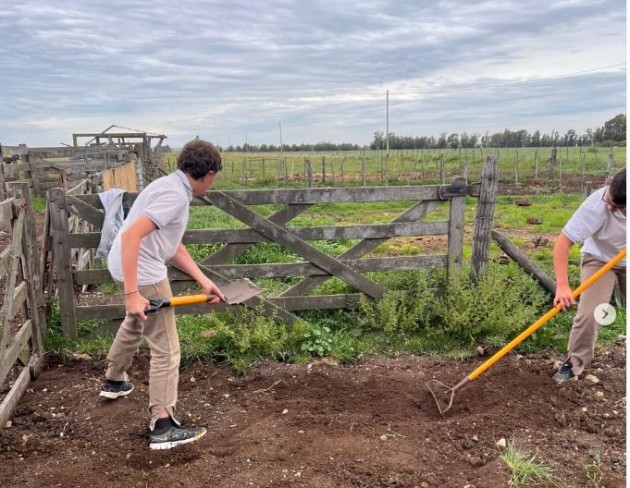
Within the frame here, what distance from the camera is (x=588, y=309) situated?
4.51m

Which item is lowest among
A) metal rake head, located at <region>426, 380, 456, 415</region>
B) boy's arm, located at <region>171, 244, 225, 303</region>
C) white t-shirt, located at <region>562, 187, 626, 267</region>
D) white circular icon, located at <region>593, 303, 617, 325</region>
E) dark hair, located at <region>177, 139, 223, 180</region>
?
metal rake head, located at <region>426, 380, 456, 415</region>

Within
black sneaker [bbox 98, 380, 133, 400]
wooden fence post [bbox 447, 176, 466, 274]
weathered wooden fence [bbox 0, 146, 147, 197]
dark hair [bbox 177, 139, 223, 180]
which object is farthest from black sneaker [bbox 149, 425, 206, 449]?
weathered wooden fence [bbox 0, 146, 147, 197]

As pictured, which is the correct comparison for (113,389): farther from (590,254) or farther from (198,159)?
(590,254)

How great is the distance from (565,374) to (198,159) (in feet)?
11.2

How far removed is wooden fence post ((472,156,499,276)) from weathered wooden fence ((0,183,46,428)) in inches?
162

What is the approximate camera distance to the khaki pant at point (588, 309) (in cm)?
444

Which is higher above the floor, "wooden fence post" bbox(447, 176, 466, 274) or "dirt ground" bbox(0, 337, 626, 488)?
"wooden fence post" bbox(447, 176, 466, 274)

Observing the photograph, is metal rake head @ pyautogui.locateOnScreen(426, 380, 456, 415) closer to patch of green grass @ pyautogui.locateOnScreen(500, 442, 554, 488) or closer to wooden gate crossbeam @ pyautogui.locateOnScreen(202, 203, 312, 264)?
patch of green grass @ pyautogui.locateOnScreen(500, 442, 554, 488)

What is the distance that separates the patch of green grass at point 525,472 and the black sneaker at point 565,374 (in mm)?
1455

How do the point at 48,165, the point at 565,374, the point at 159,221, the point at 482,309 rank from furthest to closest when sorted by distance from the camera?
the point at 48,165 → the point at 482,309 → the point at 565,374 → the point at 159,221

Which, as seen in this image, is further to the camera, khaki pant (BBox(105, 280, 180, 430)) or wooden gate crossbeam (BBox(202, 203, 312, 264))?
wooden gate crossbeam (BBox(202, 203, 312, 264))

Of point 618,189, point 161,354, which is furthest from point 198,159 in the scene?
point 618,189

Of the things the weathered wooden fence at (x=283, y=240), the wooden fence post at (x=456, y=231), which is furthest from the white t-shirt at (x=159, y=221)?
the wooden fence post at (x=456, y=231)

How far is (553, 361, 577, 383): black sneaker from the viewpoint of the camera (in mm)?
4570
